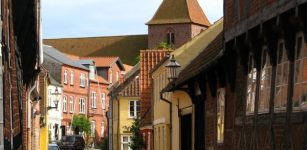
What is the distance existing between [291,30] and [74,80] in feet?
281

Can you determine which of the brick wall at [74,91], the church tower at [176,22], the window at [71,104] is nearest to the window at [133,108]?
the brick wall at [74,91]

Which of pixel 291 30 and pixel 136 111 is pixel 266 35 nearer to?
pixel 291 30

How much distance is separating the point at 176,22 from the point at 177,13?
1666 millimetres

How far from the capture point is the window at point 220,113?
62.4 ft

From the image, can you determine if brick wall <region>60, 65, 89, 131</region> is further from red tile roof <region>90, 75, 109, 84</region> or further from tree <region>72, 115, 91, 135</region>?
red tile roof <region>90, 75, 109, 84</region>

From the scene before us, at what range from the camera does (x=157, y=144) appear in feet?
116

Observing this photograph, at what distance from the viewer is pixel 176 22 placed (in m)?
127

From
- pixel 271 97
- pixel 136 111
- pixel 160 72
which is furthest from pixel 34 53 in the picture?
pixel 136 111

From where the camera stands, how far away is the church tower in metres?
126

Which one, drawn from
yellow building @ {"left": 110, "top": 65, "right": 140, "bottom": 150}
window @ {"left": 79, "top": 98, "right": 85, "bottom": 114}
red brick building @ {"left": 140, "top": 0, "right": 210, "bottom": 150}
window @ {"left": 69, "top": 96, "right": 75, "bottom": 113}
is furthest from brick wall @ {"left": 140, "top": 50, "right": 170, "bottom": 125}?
red brick building @ {"left": 140, "top": 0, "right": 210, "bottom": 150}

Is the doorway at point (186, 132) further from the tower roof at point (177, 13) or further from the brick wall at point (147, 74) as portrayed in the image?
the tower roof at point (177, 13)

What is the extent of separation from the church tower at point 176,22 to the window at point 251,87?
108383 millimetres

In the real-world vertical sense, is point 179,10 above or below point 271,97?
above

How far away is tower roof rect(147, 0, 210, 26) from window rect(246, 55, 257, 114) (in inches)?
4333
